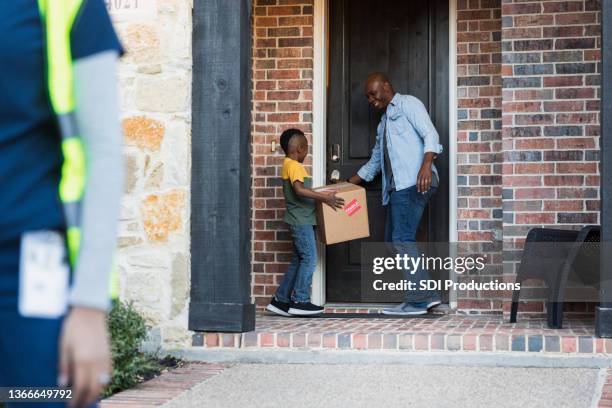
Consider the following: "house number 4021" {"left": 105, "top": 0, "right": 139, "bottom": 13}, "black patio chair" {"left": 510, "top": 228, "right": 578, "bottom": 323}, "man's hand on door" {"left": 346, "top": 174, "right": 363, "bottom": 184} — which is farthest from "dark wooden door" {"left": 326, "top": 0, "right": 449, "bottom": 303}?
"house number 4021" {"left": 105, "top": 0, "right": 139, "bottom": 13}

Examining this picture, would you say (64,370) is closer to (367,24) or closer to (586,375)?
(586,375)

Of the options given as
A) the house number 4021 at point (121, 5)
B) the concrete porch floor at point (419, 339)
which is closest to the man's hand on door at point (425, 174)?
the concrete porch floor at point (419, 339)

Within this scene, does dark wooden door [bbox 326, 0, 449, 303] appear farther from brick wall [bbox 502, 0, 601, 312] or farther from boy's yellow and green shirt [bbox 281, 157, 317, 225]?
brick wall [bbox 502, 0, 601, 312]

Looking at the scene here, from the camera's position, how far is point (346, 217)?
22.4ft

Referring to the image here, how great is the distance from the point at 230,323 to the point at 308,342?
46 centimetres

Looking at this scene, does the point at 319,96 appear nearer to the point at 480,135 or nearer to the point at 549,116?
the point at 480,135

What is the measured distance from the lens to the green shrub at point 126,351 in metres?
4.62

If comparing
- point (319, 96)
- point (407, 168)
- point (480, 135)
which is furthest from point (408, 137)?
point (319, 96)

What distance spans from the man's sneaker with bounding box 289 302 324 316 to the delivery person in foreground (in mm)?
5335

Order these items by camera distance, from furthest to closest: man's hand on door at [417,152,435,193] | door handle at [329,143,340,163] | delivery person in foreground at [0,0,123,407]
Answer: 1. door handle at [329,143,340,163]
2. man's hand on door at [417,152,435,193]
3. delivery person in foreground at [0,0,123,407]

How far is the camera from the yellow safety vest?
1458 mm

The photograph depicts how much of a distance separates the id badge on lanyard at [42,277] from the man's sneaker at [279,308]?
5.46 m

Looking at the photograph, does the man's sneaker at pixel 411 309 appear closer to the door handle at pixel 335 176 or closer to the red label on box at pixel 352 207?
the red label on box at pixel 352 207

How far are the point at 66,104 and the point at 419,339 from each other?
418 centimetres
